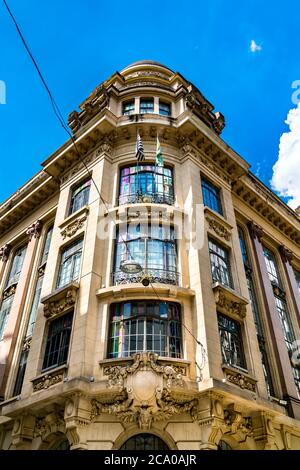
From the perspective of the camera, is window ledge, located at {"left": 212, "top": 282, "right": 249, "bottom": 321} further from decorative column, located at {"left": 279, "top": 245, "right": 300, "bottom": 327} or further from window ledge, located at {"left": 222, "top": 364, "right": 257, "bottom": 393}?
decorative column, located at {"left": 279, "top": 245, "right": 300, "bottom": 327}

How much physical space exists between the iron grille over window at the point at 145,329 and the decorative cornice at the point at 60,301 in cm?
175

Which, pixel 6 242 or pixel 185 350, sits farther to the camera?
pixel 6 242

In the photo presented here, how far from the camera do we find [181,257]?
1609cm

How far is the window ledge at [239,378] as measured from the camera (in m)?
13.7

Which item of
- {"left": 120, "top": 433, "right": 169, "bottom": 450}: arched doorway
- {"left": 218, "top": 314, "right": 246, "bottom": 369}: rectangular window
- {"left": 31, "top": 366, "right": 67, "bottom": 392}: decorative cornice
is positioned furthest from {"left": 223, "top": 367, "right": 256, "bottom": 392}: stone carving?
{"left": 31, "top": 366, "right": 67, "bottom": 392}: decorative cornice

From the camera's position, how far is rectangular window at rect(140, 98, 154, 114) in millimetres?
22359

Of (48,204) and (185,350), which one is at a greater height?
(48,204)

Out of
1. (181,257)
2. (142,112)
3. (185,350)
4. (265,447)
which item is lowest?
(265,447)

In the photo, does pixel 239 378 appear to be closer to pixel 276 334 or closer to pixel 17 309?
pixel 276 334

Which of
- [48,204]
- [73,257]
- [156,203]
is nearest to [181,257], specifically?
Answer: [156,203]

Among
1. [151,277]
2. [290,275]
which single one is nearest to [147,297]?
[151,277]

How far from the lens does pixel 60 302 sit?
15844 millimetres

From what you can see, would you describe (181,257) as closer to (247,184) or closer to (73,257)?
(73,257)
